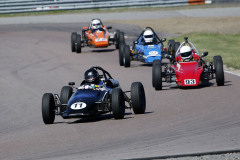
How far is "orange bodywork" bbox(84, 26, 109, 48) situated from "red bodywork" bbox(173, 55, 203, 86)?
11289mm

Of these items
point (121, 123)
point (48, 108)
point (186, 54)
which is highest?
point (186, 54)

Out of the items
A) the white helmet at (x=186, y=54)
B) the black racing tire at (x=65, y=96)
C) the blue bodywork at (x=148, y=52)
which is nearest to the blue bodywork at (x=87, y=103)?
the black racing tire at (x=65, y=96)

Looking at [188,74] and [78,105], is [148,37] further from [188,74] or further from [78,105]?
[78,105]

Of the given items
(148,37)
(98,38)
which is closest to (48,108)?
(148,37)

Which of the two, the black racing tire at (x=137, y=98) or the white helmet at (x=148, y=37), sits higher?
the white helmet at (x=148, y=37)

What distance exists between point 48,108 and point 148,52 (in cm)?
1087

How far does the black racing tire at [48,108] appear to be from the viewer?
44.7ft

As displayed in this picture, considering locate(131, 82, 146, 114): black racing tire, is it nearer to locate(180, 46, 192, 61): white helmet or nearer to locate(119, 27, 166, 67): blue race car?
locate(180, 46, 192, 61): white helmet

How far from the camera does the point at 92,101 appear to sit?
13641 mm

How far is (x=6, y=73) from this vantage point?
24.9 m

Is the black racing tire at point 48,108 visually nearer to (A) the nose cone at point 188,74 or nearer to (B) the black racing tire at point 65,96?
(B) the black racing tire at point 65,96

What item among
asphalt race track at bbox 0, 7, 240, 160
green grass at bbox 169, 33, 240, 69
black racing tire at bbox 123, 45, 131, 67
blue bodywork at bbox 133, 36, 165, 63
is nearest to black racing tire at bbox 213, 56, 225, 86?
asphalt race track at bbox 0, 7, 240, 160

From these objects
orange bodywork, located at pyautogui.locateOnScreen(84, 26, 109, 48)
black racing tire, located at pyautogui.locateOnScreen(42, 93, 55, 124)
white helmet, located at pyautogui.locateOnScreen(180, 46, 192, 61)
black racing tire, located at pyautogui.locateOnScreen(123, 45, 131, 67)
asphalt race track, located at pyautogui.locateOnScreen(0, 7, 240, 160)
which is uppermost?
orange bodywork, located at pyautogui.locateOnScreen(84, 26, 109, 48)

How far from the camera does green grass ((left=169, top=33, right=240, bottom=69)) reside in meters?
25.2
